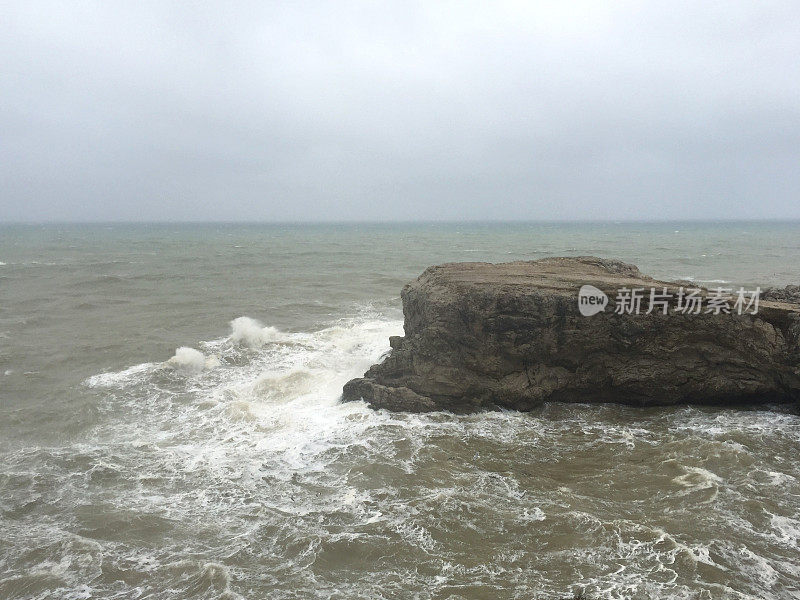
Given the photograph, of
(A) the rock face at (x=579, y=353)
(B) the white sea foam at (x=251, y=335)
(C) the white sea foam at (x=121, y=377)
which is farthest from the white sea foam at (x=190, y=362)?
(A) the rock face at (x=579, y=353)

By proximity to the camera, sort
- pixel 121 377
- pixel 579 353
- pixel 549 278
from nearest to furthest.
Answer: pixel 579 353 < pixel 549 278 < pixel 121 377

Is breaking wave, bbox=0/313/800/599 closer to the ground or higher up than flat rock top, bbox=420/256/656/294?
closer to the ground

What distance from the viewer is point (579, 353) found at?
427 inches

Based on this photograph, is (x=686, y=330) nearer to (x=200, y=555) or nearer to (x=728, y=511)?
(x=728, y=511)

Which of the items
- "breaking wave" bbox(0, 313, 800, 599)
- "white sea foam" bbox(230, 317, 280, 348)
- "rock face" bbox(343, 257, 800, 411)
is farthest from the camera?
"white sea foam" bbox(230, 317, 280, 348)

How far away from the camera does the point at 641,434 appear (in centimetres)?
954

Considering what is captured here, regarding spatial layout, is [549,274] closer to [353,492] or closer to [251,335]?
[353,492]

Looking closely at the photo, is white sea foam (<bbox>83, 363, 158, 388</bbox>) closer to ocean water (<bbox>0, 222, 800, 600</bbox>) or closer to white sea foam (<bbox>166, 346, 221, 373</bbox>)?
ocean water (<bbox>0, 222, 800, 600</bbox>)

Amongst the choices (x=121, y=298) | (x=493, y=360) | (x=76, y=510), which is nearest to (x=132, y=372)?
(x=76, y=510)

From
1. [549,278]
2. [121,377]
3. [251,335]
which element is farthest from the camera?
[251,335]

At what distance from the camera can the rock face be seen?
10367mm

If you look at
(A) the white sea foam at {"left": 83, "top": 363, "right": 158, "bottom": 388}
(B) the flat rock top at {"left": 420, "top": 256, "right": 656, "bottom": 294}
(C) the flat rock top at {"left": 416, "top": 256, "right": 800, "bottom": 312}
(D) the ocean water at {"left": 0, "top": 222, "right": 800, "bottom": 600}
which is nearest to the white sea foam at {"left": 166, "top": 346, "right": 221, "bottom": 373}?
(D) the ocean water at {"left": 0, "top": 222, "right": 800, "bottom": 600}

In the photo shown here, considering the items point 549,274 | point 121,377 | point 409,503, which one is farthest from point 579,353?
point 121,377

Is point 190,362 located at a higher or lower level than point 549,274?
lower
